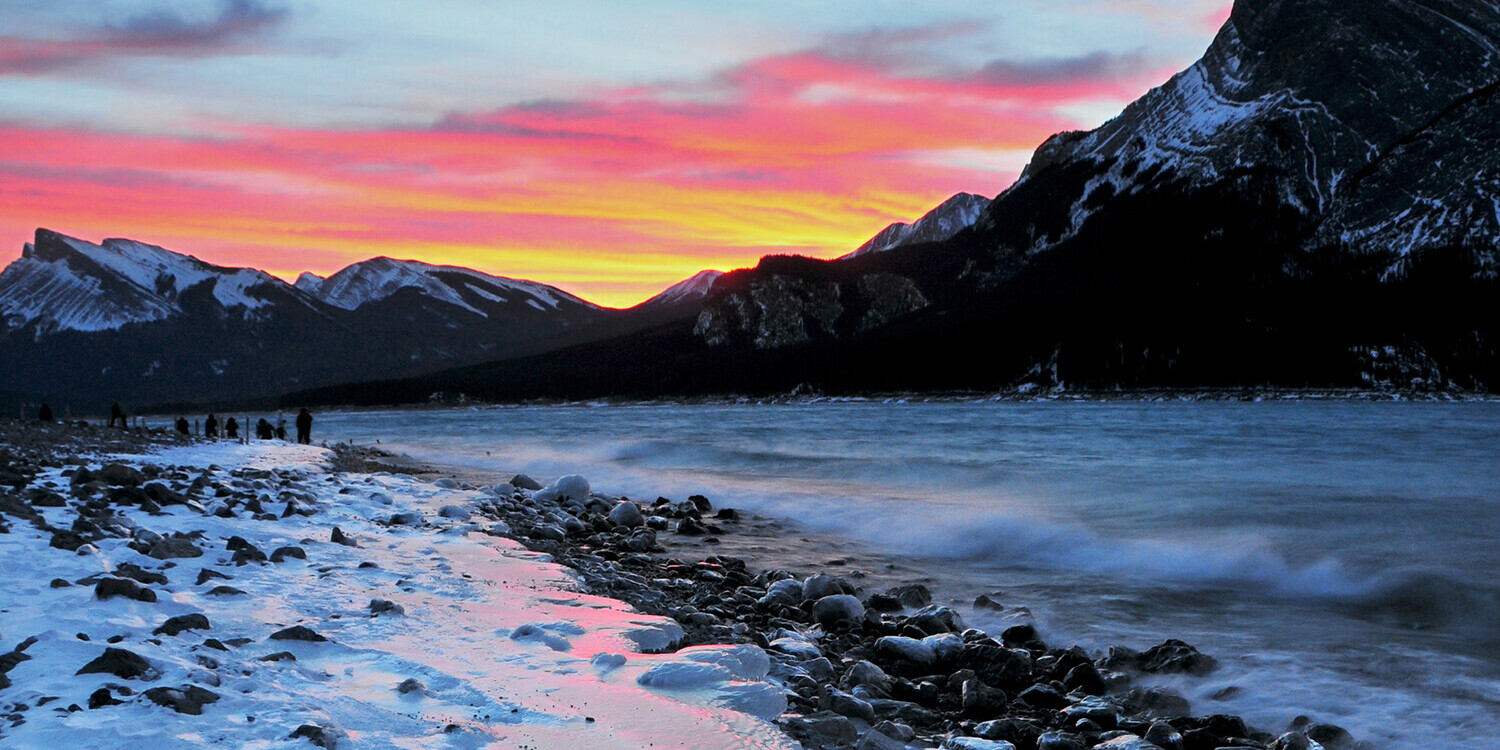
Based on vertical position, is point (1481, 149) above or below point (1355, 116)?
below

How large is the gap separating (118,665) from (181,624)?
1.19m

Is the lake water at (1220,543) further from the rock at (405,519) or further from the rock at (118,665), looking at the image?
the rock at (118,665)

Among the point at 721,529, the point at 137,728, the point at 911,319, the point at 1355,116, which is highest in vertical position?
the point at 1355,116

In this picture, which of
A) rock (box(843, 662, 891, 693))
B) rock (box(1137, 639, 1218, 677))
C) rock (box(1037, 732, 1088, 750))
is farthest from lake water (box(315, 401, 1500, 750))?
rock (box(843, 662, 891, 693))

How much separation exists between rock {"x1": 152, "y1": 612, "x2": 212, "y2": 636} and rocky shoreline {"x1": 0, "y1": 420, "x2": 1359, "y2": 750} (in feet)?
0.05

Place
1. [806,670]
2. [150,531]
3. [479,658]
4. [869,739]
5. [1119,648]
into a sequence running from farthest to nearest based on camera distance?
[150,531] < [1119,648] < [806,670] < [479,658] < [869,739]

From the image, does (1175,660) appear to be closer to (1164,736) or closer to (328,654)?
(1164,736)

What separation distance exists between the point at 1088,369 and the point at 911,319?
64.0 meters

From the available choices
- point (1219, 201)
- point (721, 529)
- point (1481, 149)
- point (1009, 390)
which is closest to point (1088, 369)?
point (1009, 390)

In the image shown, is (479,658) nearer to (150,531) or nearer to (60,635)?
(60,635)

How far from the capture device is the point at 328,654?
6.61 metres

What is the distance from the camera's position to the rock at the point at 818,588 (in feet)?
35.8

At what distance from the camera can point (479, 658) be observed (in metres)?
7.14

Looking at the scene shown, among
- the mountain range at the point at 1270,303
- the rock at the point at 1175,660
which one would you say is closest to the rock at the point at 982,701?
the rock at the point at 1175,660
